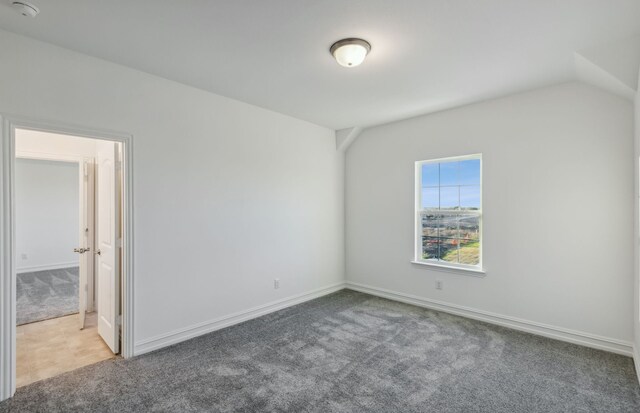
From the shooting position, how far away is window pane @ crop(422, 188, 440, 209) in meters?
4.33

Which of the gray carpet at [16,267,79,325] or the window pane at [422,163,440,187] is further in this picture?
the window pane at [422,163,440,187]

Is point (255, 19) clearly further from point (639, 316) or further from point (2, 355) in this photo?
point (639, 316)

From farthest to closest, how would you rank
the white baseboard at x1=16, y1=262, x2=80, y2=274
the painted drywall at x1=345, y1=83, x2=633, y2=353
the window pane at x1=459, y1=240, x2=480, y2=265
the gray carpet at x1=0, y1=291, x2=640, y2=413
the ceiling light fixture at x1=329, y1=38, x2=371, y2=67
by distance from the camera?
the white baseboard at x1=16, y1=262, x2=80, y2=274
the window pane at x1=459, y1=240, x2=480, y2=265
the painted drywall at x1=345, y1=83, x2=633, y2=353
the ceiling light fixture at x1=329, y1=38, x2=371, y2=67
the gray carpet at x1=0, y1=291, x2=640, y2=413

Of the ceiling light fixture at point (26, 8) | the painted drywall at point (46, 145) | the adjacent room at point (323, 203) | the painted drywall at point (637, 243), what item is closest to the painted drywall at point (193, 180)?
the adjacent room at point (323, 203)

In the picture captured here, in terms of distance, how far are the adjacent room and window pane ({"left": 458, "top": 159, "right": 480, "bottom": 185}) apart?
3 cm

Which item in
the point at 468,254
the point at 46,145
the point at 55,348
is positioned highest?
the point at 46,145

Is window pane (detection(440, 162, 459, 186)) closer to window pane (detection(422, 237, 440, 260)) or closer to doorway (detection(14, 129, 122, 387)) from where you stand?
window pane (detection(422, 237, 440, 260))

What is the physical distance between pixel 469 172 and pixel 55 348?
488cm

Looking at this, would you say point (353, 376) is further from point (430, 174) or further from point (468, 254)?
point (430, 174)

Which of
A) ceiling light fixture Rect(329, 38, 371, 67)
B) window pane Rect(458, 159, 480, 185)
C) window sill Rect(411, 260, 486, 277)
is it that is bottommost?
window sill Rect(411, 260, 486, 277)

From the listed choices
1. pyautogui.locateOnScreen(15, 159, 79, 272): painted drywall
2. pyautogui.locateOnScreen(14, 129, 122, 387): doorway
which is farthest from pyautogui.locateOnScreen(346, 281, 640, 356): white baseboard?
pyautogui.locateOnScreen(15, 159, 79, 272): painted drywall

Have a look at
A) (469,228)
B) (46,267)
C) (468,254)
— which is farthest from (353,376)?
(46,267)

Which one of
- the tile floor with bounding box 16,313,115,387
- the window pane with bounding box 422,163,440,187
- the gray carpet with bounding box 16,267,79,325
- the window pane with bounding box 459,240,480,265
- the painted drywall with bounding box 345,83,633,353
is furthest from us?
the window pane with bounding box 422,163,440,187

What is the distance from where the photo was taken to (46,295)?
4883 mm
